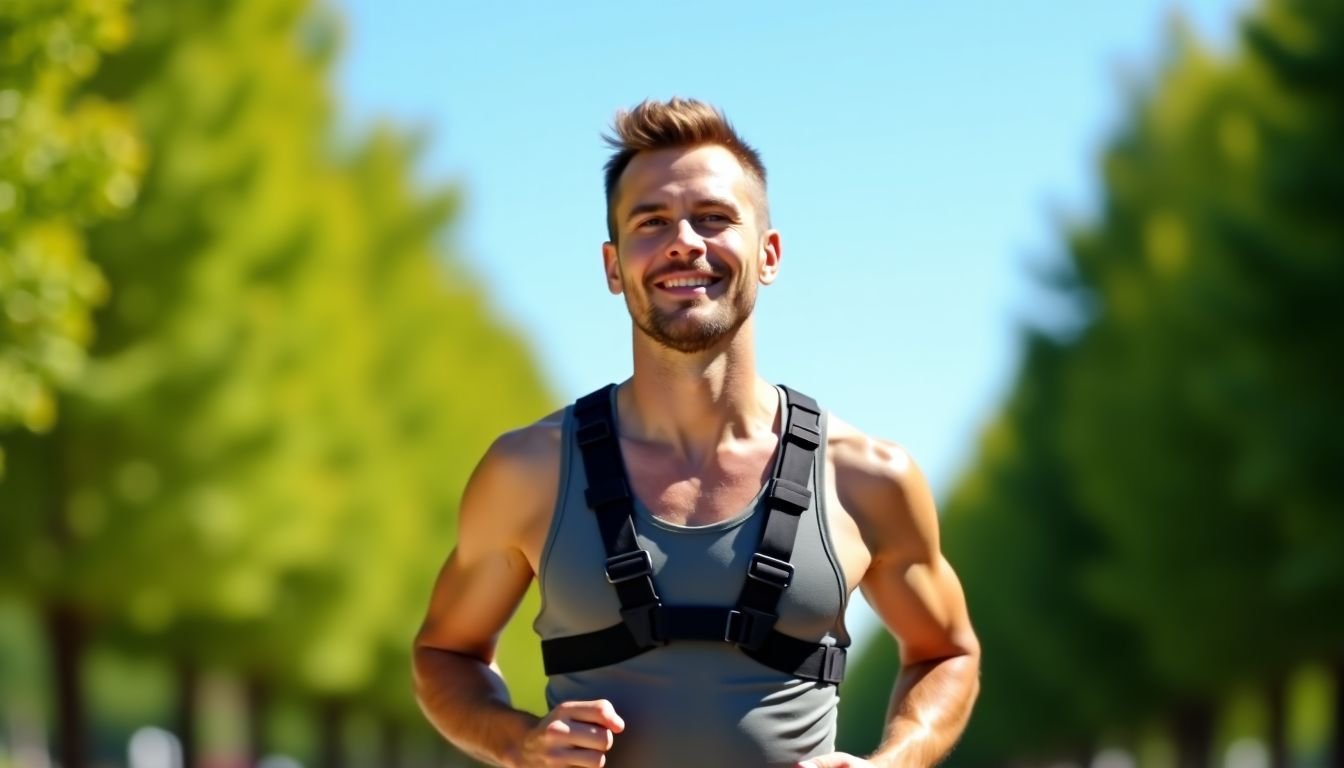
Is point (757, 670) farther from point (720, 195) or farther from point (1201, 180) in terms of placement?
point (1201, 180)

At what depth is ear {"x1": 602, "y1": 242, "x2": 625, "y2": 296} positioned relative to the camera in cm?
390

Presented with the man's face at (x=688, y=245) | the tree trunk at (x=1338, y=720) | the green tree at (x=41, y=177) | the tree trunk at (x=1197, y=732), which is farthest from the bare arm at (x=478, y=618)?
the tree trunk at (x=1197, y=732)

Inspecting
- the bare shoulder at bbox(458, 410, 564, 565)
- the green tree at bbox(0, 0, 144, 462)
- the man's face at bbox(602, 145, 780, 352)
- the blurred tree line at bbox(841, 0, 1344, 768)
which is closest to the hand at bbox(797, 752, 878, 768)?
the bare shoulder at bbox(458, 410, 564, 565)

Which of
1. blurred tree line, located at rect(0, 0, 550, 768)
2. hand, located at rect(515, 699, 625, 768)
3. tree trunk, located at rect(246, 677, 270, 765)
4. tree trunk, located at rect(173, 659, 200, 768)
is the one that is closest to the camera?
hand, located at rect(515, 699, 625, 768)

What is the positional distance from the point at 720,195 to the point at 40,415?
9907mm

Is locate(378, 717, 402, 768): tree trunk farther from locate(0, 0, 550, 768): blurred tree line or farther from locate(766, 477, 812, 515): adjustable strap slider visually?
locate(766, 477, 812, 515): adjustable strap slider

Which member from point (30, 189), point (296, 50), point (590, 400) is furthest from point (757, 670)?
point (296, 50)

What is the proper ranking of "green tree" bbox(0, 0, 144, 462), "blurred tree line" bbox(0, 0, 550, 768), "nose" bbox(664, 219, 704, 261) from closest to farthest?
1. "nose" bbox(664, 219, 704, 261)
2. "green tree" bbox(0, 0, 144, 462)
3. "blurred tree line" bbox(0, 0, 550, 768)

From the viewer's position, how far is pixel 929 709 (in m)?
4.01

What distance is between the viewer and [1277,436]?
20.3 m

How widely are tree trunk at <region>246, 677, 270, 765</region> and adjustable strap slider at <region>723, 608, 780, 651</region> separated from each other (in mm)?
31129

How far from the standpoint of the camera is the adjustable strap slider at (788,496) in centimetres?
372

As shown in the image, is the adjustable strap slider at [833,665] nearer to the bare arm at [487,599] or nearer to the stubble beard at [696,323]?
the bare arm at [487,599]

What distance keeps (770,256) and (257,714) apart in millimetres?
34849
